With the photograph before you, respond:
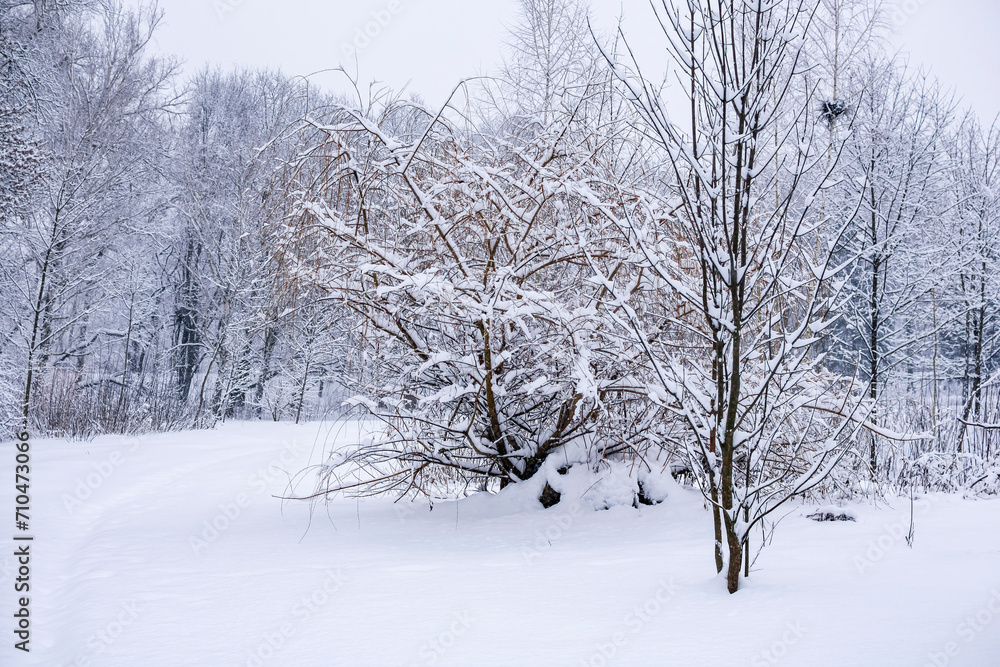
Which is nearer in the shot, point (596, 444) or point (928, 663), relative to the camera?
point (928, 663)

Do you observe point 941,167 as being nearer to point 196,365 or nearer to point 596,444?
point 596,444

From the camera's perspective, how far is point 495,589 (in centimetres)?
252

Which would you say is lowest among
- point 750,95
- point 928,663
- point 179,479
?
point 179,479

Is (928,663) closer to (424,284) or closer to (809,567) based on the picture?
(809,567)

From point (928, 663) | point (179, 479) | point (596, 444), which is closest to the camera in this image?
point (928, 663)

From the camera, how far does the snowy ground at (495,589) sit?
5.77ft

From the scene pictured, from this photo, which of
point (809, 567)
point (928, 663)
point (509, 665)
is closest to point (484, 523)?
point (809, 567)

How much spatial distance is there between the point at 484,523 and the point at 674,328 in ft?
6.24

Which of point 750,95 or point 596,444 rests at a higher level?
point 750,95

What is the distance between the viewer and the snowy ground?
1.76m

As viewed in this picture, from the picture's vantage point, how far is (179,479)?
6.00m

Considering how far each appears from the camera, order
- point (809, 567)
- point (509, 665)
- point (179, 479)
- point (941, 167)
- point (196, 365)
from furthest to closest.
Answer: point (196, 365) → point (941, 167) → point (179, 479) → point (809, 567) → point (509, 665)

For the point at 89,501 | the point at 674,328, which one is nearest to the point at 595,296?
the point at 674,328

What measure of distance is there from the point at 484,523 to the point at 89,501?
3.14 meters
